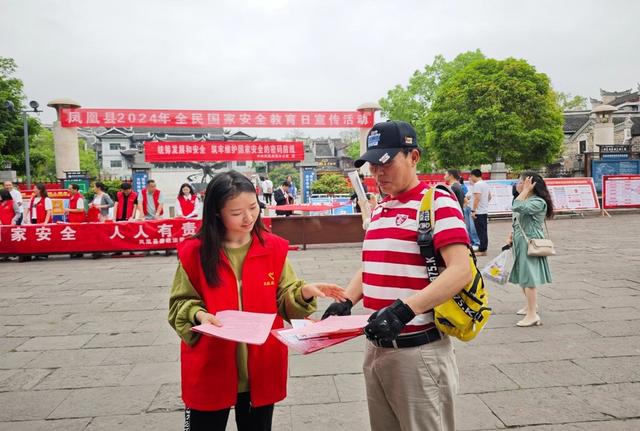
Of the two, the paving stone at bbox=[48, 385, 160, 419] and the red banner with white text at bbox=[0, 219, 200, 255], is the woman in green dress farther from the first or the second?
the red banner with white text at bbox=[0, 219, 200, 255]

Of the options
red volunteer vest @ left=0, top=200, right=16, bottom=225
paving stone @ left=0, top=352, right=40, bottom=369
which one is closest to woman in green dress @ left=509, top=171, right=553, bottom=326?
paving stone @ left=0, top=352, right=40, bottom=369

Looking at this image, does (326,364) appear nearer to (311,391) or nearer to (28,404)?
(311,391)

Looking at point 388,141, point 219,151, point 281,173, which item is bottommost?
point 388,141

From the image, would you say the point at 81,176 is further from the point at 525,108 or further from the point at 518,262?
the point at 525,108

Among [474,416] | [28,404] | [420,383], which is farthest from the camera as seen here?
[28,404]

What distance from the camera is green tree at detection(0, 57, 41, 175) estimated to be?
91.0 feet

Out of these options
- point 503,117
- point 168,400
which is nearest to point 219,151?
point 503,117

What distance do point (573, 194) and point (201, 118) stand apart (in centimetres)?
1399

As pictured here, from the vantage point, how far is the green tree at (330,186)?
23453 mm

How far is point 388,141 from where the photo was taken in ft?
5.56

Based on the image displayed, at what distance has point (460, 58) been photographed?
32344 millimetres

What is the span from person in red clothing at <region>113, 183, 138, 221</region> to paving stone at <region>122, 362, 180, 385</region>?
290 inches

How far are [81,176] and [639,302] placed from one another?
20.4m

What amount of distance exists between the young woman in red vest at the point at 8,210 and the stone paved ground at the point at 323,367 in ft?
13.8
